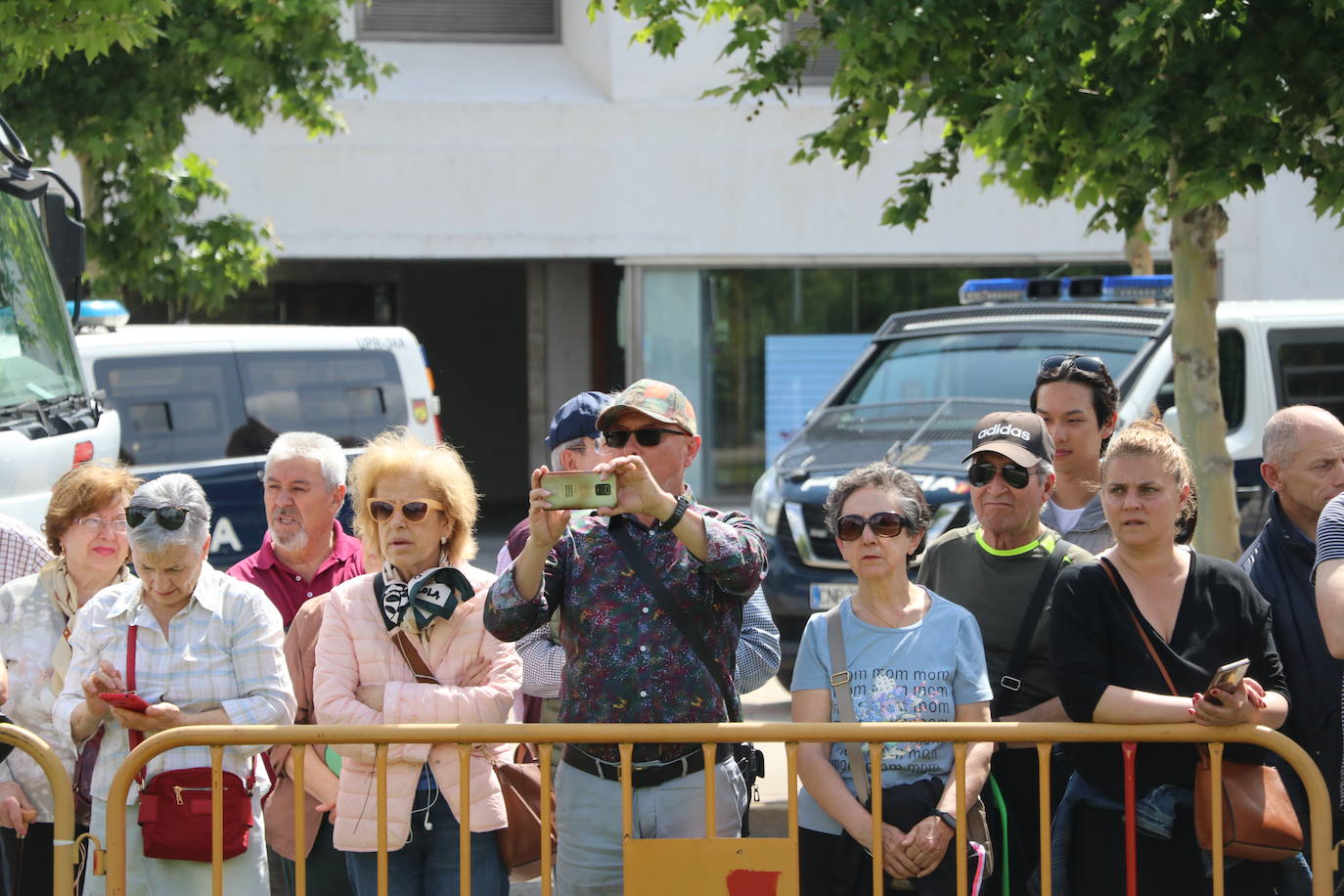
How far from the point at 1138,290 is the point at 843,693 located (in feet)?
19.6

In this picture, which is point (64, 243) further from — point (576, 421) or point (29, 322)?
point (576, 421)

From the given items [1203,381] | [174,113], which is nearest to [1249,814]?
[1203,381]

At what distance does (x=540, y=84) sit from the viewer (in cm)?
1792

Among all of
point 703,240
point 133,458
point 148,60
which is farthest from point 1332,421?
point 703,240

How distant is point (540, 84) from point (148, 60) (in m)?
6.96

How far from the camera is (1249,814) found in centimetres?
367

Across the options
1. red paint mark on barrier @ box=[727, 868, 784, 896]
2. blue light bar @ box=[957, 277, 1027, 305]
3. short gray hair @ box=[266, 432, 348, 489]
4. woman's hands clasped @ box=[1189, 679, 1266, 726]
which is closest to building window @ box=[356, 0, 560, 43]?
blue light bar @ box=[957, 277, 1027, 305]

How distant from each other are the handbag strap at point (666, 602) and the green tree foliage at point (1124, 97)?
363 cm

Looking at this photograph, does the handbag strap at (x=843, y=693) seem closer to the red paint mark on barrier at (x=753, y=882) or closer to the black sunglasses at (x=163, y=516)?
the red paint mark on barrier at (x=753, y=882)

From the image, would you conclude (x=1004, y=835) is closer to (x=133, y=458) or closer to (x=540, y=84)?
(x=133, y=458)

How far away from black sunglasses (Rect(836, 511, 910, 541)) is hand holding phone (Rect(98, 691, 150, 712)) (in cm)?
184

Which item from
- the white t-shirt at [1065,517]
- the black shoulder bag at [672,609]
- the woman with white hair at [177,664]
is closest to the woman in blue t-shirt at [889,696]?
the black shoulder bag at [672,609]

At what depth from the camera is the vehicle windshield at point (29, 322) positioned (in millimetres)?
6707

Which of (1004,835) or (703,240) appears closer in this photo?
(1004,835)
